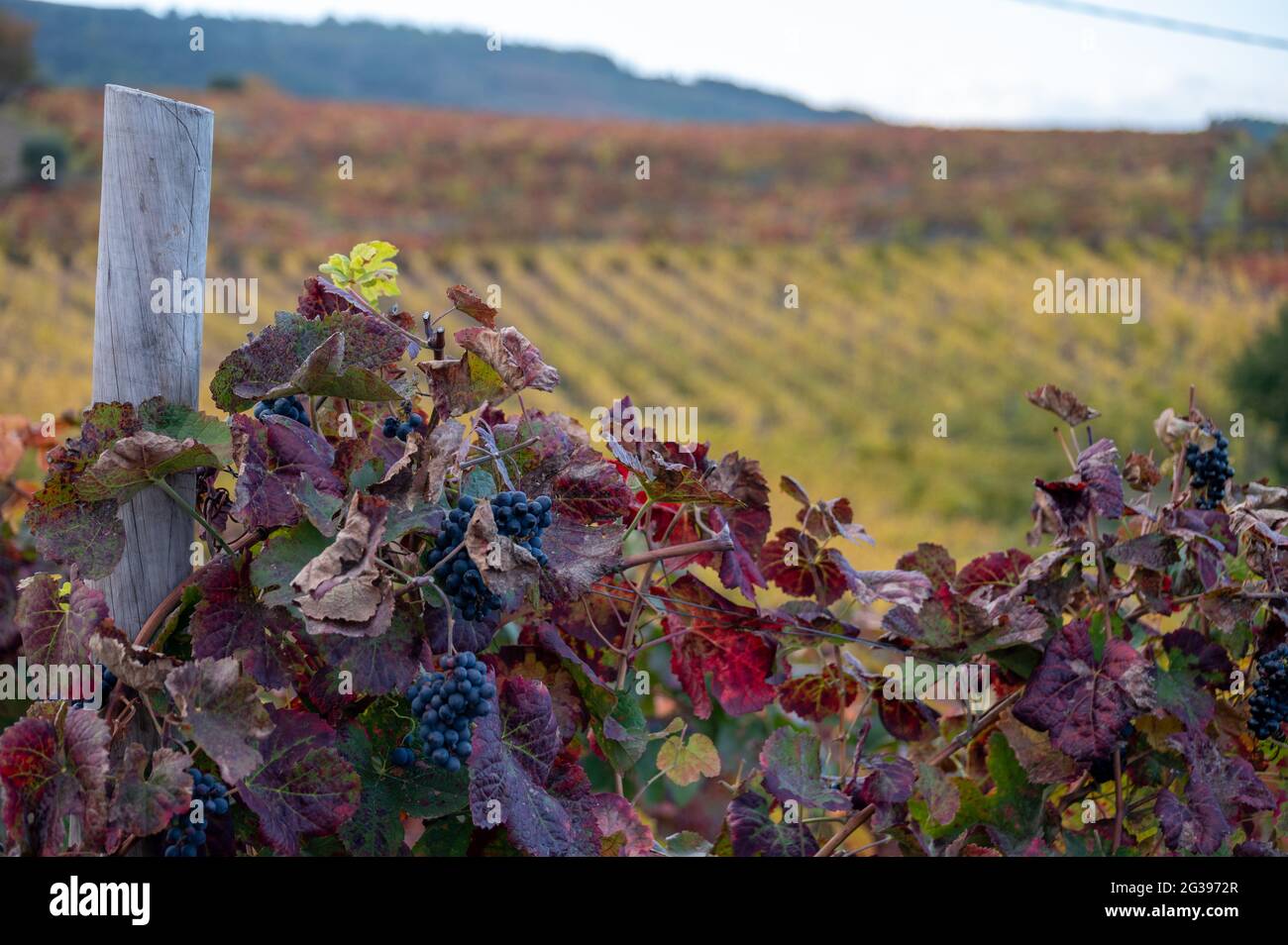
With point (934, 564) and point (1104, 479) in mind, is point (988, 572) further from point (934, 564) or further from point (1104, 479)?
point (1104, 479)

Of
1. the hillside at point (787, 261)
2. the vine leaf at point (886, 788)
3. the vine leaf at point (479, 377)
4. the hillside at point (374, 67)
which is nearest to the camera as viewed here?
the vine leaf at point (479, 377)

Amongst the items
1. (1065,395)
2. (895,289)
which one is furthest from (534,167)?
(1065,395)

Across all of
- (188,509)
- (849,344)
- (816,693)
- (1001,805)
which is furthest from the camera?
(849,344)

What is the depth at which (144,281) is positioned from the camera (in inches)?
39.2

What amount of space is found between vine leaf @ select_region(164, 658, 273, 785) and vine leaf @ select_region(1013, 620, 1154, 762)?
2.51 ft

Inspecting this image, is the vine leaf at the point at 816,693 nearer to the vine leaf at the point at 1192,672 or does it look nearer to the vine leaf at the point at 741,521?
the vine leaf at the point at 741,521

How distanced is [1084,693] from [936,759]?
200mm

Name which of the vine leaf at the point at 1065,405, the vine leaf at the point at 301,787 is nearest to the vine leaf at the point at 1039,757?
the vine leaf at the point at 1065,405

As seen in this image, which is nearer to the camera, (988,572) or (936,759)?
(936,759)

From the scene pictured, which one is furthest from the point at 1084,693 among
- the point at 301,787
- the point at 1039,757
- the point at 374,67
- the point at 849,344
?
the point at 374,67

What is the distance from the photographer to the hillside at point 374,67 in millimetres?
17906

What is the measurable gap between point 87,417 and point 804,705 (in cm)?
86

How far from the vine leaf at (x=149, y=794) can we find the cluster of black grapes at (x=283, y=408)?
13.5 inches
